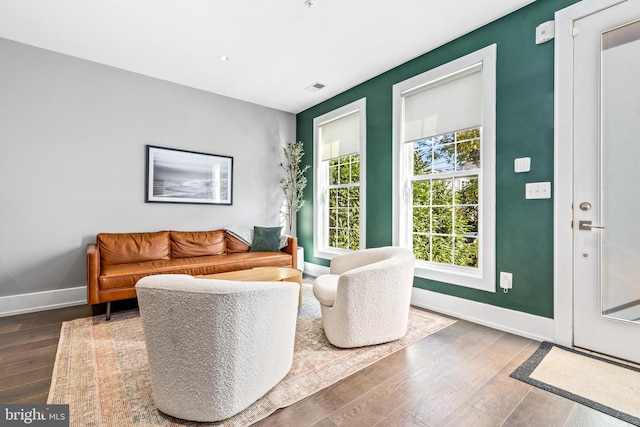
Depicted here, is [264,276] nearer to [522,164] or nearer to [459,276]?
[459,276]

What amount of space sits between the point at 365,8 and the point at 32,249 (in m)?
4.12

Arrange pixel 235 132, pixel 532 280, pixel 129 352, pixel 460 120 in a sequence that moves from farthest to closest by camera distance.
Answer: pixel 235 132, pixel 460 120, pixel 532 280, pixel 129 352

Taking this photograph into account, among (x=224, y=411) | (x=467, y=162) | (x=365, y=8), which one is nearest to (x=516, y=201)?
(x=467, y=162)

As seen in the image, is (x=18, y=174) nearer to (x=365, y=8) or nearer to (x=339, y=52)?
(x=339, y=52)

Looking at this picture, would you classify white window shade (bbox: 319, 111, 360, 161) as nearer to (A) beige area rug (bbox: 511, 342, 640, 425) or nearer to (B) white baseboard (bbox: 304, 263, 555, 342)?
(B) white baseboard (bbox: 304, 263, 555, 342)

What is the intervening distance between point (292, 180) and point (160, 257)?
2.31 meters

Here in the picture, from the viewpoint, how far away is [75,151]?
3.35m

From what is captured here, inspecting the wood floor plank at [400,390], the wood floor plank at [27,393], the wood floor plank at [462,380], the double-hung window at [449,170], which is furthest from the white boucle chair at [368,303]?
the wood floor plank at [27,393]

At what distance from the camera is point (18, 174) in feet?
10.1

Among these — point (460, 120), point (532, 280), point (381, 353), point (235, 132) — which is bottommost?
point (381, 353)

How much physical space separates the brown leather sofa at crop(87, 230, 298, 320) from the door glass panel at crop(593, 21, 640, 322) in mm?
3217

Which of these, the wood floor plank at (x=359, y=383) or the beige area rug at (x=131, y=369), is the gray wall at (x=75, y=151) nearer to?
the beige area rug at (x=131, y=369)

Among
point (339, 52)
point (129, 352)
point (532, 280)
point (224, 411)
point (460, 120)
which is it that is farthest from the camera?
point (339, 52)

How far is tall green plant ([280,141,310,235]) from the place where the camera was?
4926mm
